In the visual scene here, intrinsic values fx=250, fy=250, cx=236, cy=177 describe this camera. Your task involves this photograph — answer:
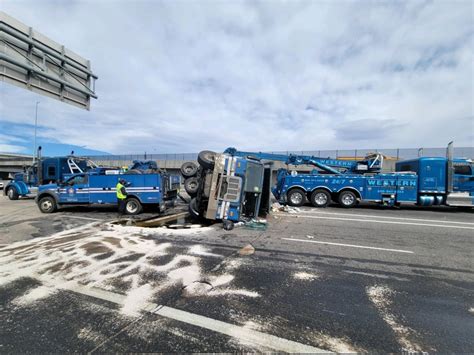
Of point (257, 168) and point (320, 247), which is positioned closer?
point (320, 247)

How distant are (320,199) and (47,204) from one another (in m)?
13.9

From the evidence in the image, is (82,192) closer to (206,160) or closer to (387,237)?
(206,160)

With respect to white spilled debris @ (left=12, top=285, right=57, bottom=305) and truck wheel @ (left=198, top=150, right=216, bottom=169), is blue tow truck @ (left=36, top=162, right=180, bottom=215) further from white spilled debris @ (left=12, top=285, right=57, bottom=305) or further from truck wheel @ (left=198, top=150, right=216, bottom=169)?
white spilled debris @ (left=12, top=285, right=57, bottom=305)

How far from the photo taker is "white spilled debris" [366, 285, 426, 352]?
2.72 metres

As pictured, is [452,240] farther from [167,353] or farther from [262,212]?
[167,353]

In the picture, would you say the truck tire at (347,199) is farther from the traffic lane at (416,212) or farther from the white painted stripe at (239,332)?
the white painted stripe at (239,332)

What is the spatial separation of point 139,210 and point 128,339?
908cm

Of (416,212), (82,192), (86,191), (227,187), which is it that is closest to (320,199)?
(416,212)

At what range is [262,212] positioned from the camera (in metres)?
11.3

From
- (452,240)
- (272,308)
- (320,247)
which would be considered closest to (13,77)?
(272,308)

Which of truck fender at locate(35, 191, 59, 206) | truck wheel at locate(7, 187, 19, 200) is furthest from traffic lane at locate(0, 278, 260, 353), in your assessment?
truck wheel at locate(7, 187, 19, 200)

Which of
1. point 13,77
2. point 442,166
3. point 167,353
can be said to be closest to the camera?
point 167,353

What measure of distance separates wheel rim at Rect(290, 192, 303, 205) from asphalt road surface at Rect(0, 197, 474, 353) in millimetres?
7560

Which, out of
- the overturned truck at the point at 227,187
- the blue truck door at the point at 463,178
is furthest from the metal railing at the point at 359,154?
the overturned truck at the point at 227,187
